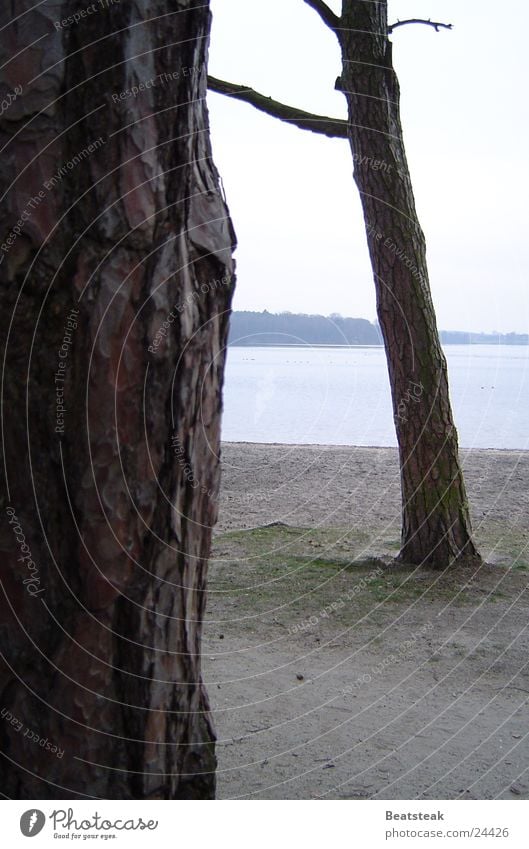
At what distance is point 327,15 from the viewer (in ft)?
16.5

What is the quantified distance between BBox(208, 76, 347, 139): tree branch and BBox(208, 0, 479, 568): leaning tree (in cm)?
31

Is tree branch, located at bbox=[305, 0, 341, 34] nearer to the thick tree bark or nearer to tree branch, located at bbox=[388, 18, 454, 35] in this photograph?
tree branch, located at bbox=[388, 18, 454, 35]

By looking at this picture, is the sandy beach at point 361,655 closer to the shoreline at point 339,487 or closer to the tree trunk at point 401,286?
the shoreline at point 339,487

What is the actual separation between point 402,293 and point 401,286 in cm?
4

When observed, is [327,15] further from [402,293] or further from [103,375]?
[103,375]

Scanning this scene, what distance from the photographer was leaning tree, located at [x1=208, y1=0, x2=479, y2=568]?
481cm

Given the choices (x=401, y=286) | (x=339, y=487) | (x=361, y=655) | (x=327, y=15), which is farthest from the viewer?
(x=339, y=487)

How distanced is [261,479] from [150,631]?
559 centimetres

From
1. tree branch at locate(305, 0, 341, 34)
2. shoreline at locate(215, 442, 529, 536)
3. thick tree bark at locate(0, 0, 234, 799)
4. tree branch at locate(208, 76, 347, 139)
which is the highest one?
tree branch at locate(305, 0, 341, 34)

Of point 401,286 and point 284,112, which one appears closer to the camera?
point 401,286

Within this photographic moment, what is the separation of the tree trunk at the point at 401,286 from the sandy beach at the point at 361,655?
46cm

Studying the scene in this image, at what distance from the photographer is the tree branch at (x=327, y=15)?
5012mm

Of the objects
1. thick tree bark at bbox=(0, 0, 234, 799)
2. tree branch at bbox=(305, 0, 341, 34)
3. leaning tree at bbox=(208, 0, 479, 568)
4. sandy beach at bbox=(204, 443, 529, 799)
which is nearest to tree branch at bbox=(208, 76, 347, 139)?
leaning tree at bbox=(208, 0, 479, 568)

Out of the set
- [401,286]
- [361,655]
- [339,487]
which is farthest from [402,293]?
[339,487]
